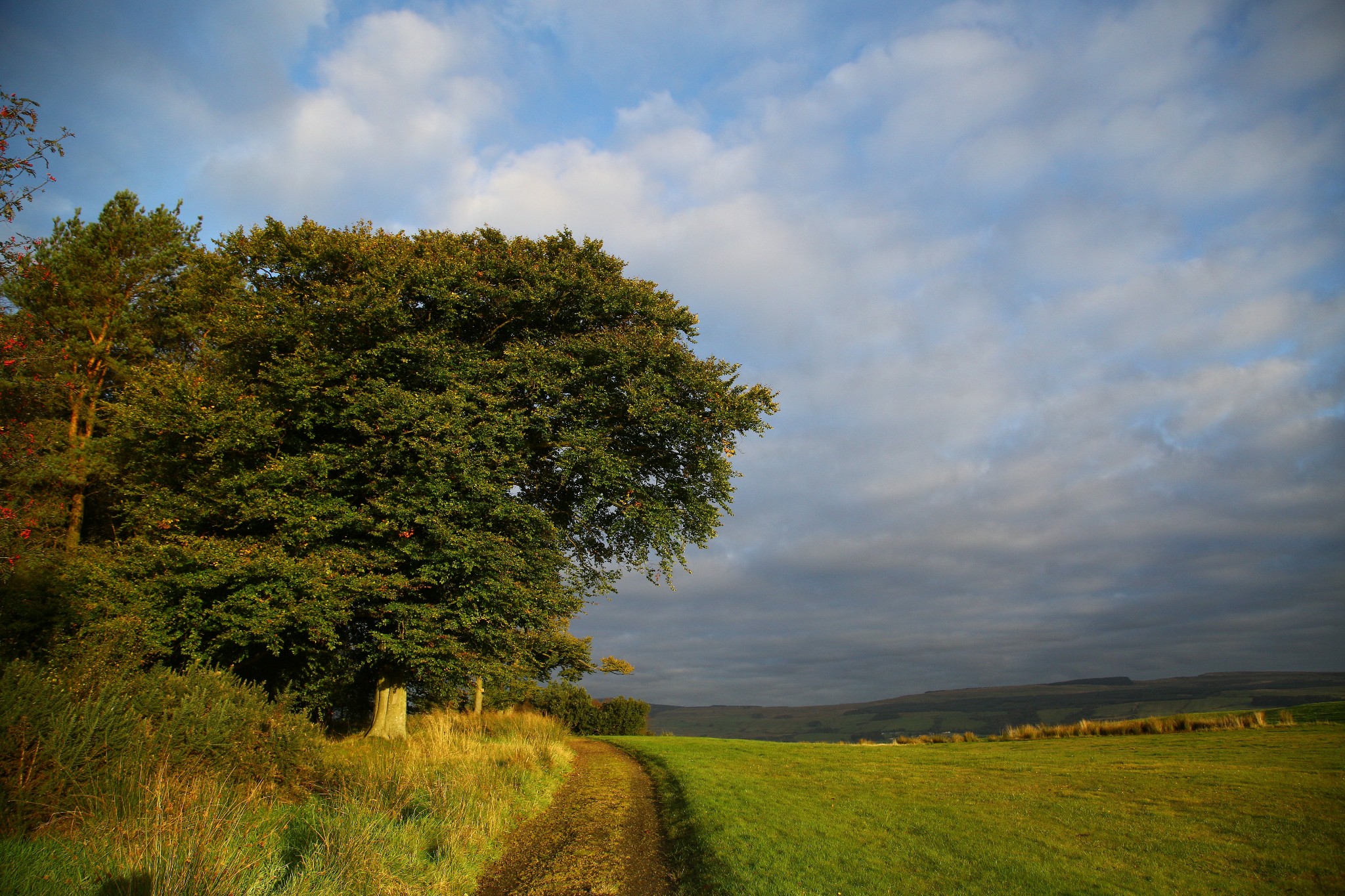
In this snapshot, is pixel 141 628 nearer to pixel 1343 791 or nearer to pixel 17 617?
pixel 17 617

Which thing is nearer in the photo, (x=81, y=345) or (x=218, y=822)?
(x=218, y=822)

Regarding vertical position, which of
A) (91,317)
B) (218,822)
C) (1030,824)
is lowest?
(1030,824)

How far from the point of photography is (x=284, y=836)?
24.9ft

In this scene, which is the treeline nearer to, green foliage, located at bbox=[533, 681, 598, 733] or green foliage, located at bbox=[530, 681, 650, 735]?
green foliage, located at bbox=[533, 681, 598, 733]

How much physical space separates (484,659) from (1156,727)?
2318 cm

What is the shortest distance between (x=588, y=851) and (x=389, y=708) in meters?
12.8

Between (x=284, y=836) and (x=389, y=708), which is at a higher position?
(x=389, y=708)

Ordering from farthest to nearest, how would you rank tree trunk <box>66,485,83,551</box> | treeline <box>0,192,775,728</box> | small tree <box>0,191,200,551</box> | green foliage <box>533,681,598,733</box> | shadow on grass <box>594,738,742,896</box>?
1. green foliage <box>533,681,598,733</box>
2. tree trunk <box>66,485,83,551</box>
3. small tree <box>0,191,200,551</box>
4. treeline <box>0,192,775,728</box>
5. shadow on grass <box>594,738,742,896</box>

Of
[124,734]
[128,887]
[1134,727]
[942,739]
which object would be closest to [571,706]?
[942,739]

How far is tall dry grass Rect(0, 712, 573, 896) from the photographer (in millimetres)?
5129

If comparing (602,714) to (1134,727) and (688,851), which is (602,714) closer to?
(1134,727)

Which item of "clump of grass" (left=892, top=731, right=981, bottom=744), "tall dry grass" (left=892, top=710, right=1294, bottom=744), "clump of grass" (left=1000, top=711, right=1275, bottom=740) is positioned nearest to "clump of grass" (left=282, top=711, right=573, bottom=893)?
"clump of grass" (left=892, top=731, right=981, bottom=744)

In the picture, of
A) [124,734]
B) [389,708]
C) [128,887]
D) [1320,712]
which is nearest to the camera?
[128,887]

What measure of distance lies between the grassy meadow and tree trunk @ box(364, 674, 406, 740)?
→ 8.54m
